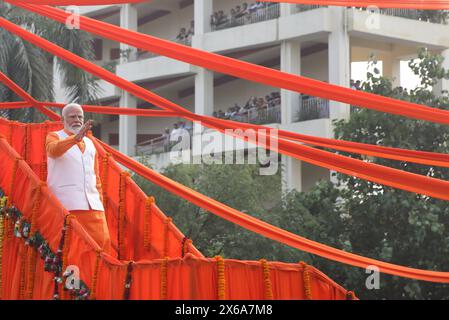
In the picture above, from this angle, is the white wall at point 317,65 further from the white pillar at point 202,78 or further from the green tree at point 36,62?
the green tree at point 36,62

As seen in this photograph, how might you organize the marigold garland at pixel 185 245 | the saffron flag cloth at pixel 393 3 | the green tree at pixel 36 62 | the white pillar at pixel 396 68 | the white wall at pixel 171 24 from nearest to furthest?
the saffron flag cloth at pixel 393 3 < the marigold garland at pixel 185 245 < the green tree at pixel 36 62 < the white pillar at pixel 396 68 < the white wall at pixel 171 24

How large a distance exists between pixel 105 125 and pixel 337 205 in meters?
20.6

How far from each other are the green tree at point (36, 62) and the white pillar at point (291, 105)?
295 inches

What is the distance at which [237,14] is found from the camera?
1239 inches

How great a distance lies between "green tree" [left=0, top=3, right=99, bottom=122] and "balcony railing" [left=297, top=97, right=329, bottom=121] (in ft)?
24.7

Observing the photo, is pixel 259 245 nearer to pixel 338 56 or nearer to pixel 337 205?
pixel 337 205

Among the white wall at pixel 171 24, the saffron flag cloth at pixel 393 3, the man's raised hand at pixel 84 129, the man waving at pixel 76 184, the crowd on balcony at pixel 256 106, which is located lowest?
the man waving at pixel 76 184

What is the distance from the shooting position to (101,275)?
7.96 metres

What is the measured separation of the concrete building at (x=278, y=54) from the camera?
28641 mm

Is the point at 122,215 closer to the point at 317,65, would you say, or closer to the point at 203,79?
the point at 203,79

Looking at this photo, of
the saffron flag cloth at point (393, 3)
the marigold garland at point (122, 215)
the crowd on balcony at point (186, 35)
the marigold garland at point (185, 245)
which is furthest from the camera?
the crowd on balcony at point (186, 35)

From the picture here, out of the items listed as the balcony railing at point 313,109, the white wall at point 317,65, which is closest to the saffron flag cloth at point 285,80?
the balcony railing at point 313,109

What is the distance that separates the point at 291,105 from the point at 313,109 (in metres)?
0.75

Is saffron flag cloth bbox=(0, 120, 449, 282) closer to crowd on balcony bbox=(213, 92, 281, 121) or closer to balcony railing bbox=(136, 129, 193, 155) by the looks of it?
balcony railing bbox=(136, 129, 193, 155)
